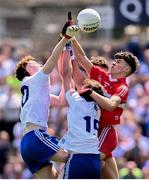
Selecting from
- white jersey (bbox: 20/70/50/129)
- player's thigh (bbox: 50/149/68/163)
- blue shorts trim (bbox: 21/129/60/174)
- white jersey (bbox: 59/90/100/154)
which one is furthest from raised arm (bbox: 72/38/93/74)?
player's thigh (bbox: 50/149/68/163)

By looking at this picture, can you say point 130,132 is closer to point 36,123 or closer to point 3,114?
point 3,114

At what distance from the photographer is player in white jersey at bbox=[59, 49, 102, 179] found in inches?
468

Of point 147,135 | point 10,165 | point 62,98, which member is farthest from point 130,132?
point 62,98

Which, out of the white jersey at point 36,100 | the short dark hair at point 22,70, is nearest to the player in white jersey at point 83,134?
the white jersey at point 36,100

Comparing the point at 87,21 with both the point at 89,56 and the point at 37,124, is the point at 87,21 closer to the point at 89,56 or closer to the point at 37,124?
the point at 37,124

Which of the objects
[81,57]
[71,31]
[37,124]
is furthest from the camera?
[81,57]

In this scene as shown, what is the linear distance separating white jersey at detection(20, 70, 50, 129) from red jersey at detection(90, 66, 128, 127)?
1.96 ft

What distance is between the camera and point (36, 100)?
1225 centimetres

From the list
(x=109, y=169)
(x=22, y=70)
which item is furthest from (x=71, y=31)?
(x=109, y=169)

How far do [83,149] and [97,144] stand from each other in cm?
19

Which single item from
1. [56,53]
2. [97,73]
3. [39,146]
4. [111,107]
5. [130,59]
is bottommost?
[39,146]

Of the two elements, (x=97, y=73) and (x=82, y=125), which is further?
(x=97, y=73)

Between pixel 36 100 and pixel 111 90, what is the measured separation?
2.71 feet

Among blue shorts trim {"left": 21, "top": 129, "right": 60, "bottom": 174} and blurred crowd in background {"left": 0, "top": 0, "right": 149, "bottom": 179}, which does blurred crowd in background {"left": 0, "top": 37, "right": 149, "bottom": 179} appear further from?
blue shorts trim {"left": 21, "top": 129, "right": 60, "bottom": 174}
